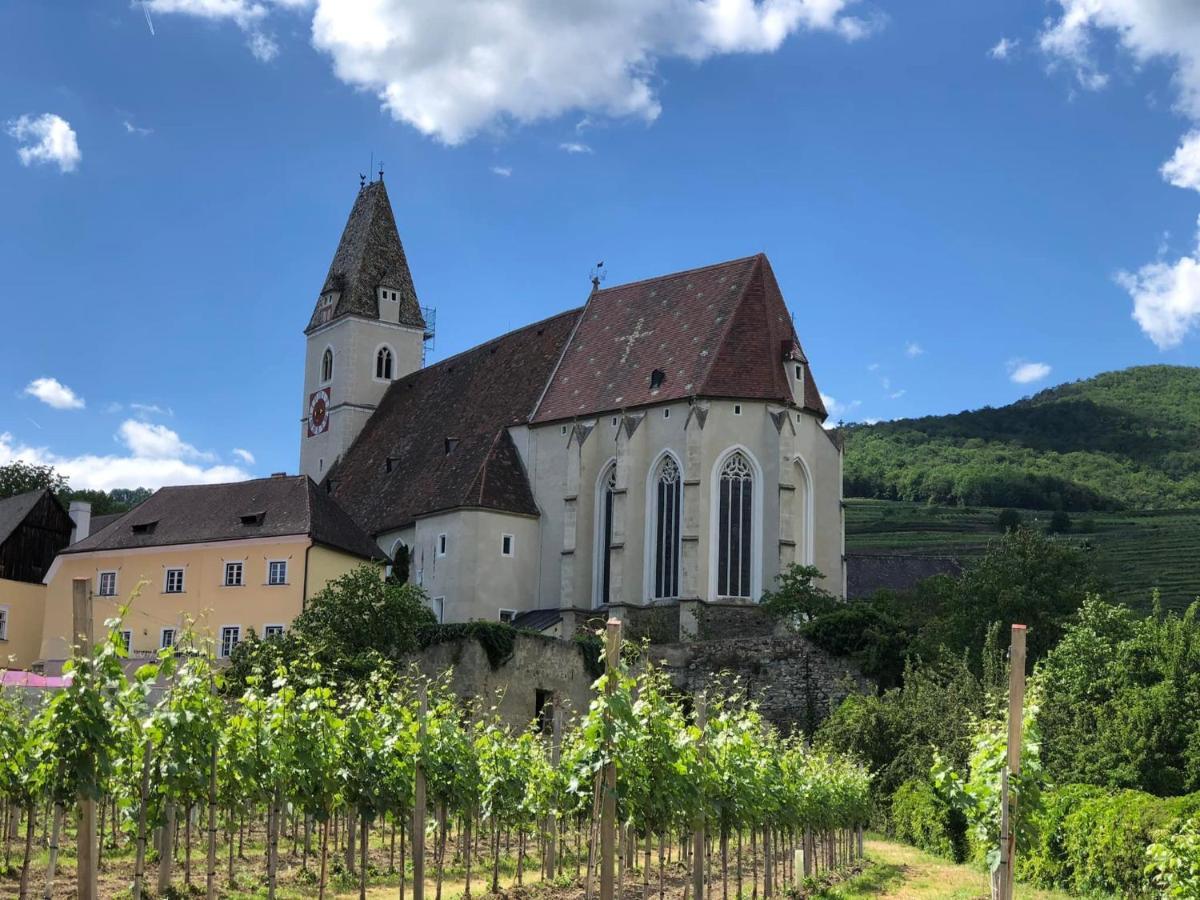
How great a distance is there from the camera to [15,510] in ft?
189

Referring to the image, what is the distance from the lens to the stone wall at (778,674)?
47250mm

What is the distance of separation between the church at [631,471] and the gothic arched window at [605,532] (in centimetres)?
6

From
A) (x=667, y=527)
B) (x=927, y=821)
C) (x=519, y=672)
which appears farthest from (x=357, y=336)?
(x=927, y=821)

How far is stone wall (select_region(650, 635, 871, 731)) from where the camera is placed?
4725cm

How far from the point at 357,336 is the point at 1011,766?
58363 mm

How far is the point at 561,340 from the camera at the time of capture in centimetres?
6222

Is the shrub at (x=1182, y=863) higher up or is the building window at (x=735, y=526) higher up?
the building window at (x=735, y=526)

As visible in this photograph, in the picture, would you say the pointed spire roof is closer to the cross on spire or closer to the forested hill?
the cross on spire

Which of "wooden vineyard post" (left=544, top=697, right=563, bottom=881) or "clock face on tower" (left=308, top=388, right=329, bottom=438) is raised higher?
"clock face on tower" (left=308, top=388, right=329, bottom=438)

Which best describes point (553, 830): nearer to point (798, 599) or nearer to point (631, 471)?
point (798, 599)

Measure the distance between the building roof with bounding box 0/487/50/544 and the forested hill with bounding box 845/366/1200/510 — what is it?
7555 centimetres

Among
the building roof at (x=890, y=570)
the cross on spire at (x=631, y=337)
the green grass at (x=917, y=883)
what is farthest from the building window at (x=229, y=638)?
the building roof at (x=890, y=570)

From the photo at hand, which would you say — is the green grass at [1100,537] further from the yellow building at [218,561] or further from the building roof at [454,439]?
the yellow building at [218,561]

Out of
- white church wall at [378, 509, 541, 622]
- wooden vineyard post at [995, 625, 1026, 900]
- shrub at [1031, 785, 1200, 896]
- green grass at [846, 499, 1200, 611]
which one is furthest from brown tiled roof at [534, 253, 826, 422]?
wooden vineyard post at [995, 625, 1026, 900]
